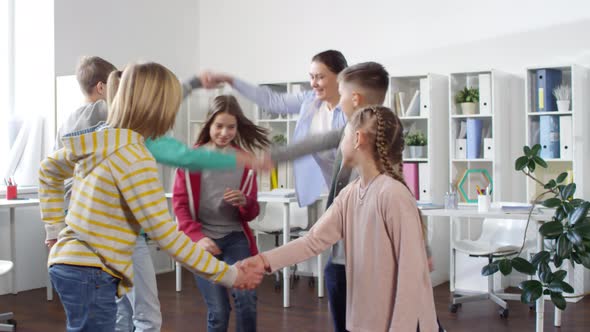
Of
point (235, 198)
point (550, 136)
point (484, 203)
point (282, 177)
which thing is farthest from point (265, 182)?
point (235, 198)

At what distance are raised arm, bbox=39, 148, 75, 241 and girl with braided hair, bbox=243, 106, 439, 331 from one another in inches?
25.6

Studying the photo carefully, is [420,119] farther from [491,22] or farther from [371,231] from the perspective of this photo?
[371,231]

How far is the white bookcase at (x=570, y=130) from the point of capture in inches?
235

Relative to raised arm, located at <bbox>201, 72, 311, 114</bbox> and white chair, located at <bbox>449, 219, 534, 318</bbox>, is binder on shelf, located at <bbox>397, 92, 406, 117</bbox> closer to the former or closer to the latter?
white chair, located at <bbox>449, 219, 534, 318</bbox>

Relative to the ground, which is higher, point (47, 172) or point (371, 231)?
point (47, 172)

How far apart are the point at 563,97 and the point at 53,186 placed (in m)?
4.77

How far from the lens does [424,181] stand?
6492 mm

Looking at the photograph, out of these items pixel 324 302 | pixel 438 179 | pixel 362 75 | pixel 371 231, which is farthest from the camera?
pixel 438 179

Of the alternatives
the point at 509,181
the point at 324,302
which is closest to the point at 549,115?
the point at 509,181

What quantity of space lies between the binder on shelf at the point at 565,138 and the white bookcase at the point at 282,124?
2.40 metres

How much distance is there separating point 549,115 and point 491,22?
106 cm

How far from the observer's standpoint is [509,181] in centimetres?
656

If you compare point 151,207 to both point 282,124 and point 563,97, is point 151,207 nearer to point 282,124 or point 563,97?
point 563,97

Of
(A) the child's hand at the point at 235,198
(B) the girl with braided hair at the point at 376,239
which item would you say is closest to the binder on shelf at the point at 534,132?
(A) the child's hand at the point at 235,198
